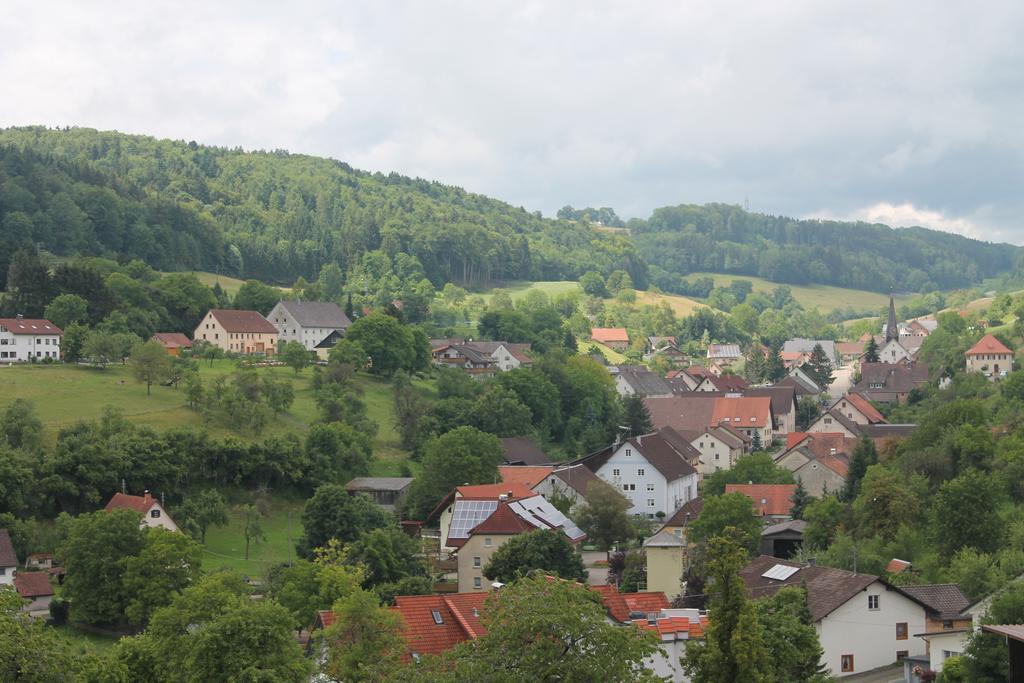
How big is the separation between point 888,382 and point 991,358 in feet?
29.6

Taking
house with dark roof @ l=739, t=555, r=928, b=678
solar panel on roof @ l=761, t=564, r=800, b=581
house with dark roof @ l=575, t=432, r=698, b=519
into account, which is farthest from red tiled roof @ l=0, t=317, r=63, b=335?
house with dark roof @ l=739, t=555, r=928, b=678

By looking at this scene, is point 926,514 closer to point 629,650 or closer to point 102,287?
point 629,650

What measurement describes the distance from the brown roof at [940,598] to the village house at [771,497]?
72.2ft

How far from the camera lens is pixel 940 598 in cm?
3691

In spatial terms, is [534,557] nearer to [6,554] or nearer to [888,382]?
[6,554]

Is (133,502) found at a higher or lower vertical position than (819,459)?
lower

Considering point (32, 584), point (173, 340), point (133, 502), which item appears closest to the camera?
point (32, 584)

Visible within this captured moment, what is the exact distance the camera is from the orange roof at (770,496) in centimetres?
6056

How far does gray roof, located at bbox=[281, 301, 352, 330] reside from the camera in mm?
108312

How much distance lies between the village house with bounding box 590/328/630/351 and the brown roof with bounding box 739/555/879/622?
364 feet

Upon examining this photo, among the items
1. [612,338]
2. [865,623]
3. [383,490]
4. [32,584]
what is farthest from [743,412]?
[612,338]

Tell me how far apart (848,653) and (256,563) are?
85.4 ft

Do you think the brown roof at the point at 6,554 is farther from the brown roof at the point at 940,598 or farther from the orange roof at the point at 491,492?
the brown roof at the point at 940,598

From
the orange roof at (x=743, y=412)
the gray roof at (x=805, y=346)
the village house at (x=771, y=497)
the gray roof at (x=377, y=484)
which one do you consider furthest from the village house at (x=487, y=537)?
the gray roof at (x=805, y=346)
